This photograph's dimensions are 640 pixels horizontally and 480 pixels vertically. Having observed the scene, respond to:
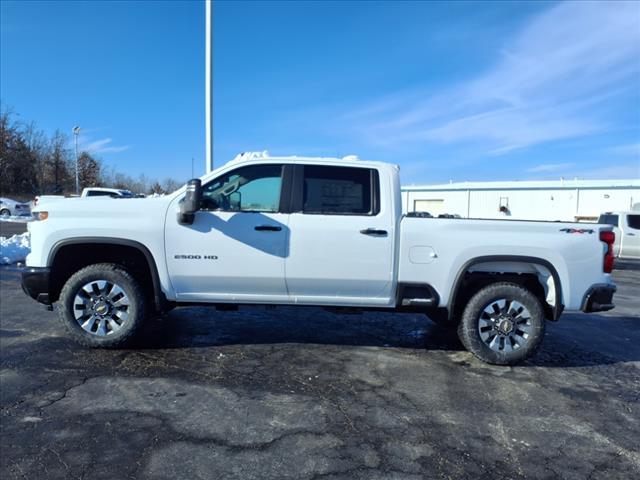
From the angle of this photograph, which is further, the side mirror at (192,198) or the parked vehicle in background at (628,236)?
the parked vehicle in background at (628,236)

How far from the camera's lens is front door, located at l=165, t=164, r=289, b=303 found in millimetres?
4520

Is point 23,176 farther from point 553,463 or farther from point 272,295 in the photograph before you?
point 553,463

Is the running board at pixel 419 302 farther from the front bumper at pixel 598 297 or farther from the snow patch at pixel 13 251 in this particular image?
the snow patch at pixel 13 251

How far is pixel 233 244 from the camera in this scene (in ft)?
14.8

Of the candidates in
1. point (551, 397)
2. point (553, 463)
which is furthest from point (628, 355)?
point (553, 463)

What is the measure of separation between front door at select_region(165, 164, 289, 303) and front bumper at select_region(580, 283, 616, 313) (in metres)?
3.16

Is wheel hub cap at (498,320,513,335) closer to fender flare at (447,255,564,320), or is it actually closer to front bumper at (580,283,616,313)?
fender flare at (447,255,564,320)

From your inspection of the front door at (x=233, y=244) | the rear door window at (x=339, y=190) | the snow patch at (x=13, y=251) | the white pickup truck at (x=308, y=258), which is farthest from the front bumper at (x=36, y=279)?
the snow patch at (x=13, y=251)

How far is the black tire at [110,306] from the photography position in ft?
14.9

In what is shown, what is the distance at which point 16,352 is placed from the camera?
15.1 ft

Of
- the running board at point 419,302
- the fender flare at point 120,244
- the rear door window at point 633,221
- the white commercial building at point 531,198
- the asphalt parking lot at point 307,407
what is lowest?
the asphalt parking lot at point 307,407

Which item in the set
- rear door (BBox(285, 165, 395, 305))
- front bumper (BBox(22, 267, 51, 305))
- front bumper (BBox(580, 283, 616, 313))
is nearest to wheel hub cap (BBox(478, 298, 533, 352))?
front bumper (BBox(580, 283, 616, 313))

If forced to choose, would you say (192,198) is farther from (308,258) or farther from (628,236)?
(628,236)

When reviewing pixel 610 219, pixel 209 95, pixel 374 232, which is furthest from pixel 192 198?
pixel 610 219
